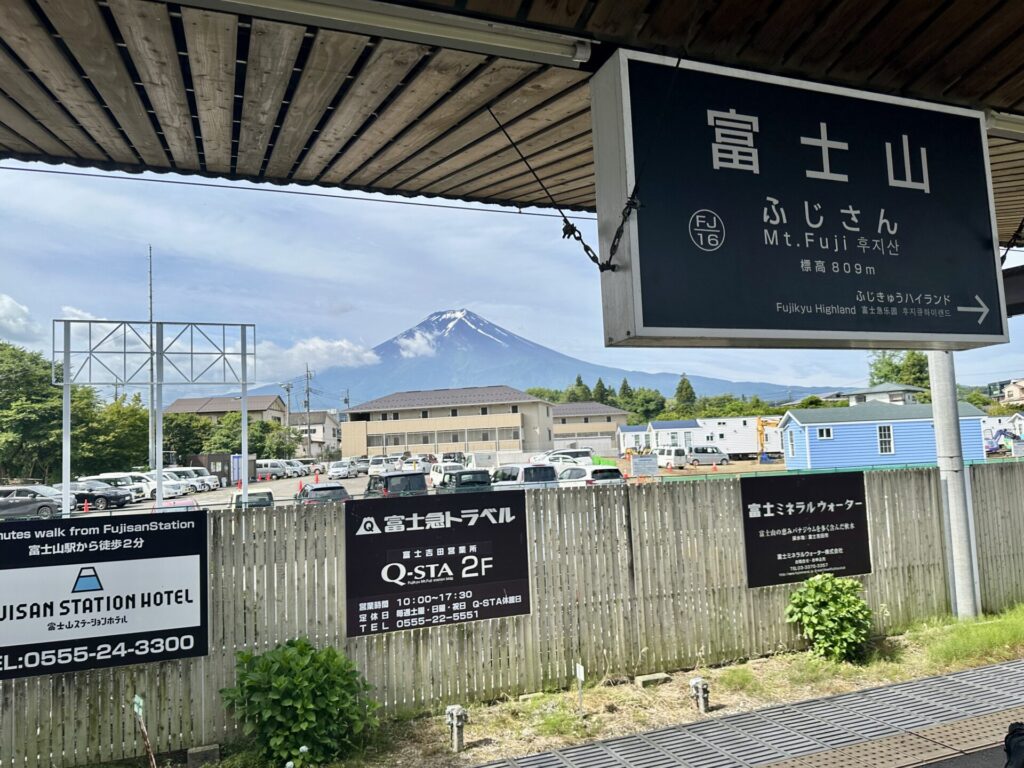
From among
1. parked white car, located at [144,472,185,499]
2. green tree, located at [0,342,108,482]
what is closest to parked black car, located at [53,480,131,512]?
parked white car, located at [144,472,185,499]

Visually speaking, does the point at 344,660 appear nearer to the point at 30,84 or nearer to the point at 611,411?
the point at 30,84

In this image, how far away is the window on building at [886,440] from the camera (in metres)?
31.9

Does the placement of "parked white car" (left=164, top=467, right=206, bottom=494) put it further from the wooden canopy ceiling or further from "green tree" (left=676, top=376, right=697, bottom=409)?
"green tree" (left=676, top=376, right=697, bottom=409)

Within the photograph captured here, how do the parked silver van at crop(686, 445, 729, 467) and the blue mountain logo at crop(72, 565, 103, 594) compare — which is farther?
the parked silver van at crop(686, 445, 729, 467)

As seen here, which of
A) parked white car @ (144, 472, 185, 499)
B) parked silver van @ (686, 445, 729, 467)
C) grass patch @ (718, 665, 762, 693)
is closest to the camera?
grass patch @ (718, 665, 762, 693)

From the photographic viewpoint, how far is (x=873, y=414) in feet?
107

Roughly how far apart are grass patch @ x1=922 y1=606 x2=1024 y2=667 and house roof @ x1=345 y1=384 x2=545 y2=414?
52.3 meters

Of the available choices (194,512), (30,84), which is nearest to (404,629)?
(194,512)

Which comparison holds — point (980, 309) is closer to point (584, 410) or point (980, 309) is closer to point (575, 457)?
point (575, 457)

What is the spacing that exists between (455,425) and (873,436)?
3675cm

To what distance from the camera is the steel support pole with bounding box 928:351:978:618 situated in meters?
8.21

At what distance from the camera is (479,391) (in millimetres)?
64438

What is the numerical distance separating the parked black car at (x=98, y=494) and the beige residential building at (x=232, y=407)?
5139 centimetres

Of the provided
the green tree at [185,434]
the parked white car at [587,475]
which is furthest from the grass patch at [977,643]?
the green tree at [185,434]
